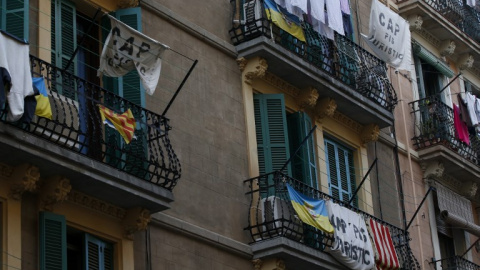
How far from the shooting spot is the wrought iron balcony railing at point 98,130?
19.8 meters

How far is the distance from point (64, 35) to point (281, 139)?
5740 millimetres

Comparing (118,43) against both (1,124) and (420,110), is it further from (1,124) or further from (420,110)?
(420,110)

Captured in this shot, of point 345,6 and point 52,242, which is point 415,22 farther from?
point 52,242

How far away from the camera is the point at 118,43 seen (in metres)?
21.2

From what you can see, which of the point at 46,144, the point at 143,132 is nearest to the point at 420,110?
the point at 143,132

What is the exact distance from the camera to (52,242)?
63.8 feet

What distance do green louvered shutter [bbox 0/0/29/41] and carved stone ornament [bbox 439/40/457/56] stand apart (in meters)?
15.8

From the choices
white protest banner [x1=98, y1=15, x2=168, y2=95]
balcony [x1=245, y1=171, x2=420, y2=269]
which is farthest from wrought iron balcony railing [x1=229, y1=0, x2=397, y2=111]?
white protest banner [x1=98, y1=15, x2=168, y2=95]

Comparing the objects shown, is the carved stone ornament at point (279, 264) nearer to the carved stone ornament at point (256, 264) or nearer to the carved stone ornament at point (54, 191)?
the carved stone ornament at point (256, 264)

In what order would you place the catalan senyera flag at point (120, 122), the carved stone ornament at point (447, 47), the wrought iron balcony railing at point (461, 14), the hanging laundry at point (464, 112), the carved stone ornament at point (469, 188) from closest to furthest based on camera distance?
the catalan senyera flag at point (120, 122)
the carved stone ornament at point (469, 188)
the hanging laundry at point (464, 112)
the carved stone ornament at point (447, 47)
the wrought iron balcony railing at point (461, 14)

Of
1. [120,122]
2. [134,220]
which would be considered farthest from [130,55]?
[134,220]

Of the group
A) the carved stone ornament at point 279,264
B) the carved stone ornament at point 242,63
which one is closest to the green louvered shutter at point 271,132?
the carved stone ornament at point 242,63

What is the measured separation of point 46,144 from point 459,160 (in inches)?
571

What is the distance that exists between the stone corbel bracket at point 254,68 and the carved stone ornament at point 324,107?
2.30 m
